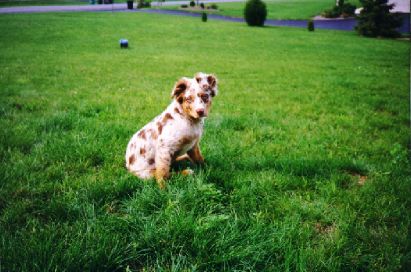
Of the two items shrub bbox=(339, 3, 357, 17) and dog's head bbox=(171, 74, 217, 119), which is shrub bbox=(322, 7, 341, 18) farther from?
dog's head bbox=(171, 74, 217, 119)

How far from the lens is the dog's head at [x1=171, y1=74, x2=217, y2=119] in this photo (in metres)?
3.14

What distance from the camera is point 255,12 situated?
30531mm

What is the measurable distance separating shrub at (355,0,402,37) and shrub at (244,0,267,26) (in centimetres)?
881

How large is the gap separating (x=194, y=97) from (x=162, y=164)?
0.83 meters

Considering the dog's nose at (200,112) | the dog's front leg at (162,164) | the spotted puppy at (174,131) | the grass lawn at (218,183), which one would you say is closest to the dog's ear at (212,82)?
the spotted puppy at (174,131)

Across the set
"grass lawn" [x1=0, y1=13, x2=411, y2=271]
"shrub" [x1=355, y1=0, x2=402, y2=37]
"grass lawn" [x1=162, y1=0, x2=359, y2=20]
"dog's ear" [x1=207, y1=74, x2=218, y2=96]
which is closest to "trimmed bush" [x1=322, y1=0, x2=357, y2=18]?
"grass lawn" [x1=162, y1=0, x2=359, y2=20]

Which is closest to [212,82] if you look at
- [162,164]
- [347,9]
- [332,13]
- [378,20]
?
[162,164]

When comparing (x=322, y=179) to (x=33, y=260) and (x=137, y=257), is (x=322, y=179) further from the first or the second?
(x=33, y=260)

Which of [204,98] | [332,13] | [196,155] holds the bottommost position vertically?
[196,155]

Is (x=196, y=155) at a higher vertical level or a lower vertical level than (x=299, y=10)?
lower

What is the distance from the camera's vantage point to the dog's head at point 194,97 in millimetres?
3145

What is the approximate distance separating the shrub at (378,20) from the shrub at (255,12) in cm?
881

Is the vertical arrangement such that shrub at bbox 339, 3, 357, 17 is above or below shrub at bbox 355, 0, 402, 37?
above

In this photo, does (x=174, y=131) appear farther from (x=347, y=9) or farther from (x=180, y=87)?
(x=347, y=9)
